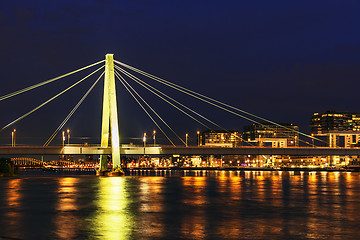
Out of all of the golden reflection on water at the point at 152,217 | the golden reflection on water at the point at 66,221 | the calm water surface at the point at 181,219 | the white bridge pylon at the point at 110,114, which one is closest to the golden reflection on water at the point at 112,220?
the calm water surface at the point at 181,219

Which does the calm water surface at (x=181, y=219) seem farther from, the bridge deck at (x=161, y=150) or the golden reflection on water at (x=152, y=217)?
the bridge deck at (x=161, y=150)

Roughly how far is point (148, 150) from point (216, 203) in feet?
189

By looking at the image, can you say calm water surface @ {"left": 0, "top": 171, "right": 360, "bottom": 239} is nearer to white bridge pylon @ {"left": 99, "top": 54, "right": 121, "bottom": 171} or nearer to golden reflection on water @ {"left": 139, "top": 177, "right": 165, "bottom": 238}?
golden reflection on water @ {"left": 139, "top": 177, "right": 165, "bottom": 238}

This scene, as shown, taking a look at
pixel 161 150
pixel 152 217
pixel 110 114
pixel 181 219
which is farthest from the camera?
pixel 161 150

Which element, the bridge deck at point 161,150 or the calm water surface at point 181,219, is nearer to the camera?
the calm water surface at point 181,219

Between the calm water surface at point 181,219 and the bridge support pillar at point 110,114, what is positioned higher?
the bridge support pillar at point 110,114

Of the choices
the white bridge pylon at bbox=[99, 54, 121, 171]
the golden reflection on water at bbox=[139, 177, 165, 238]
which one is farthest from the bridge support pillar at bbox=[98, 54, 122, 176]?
the golden reflection on water at bbox=[139, 177, 165, 238]

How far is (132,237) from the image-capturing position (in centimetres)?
2300

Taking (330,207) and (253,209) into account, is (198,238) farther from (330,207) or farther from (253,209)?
(330,207)

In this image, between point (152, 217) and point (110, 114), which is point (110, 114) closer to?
point (110, 114)

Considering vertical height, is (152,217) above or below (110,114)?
below

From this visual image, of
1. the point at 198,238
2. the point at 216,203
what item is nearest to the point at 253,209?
the point at 216,203

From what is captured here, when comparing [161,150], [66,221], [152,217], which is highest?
[161,150]

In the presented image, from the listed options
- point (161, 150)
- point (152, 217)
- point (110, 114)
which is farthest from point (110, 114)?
point (152, 217)
